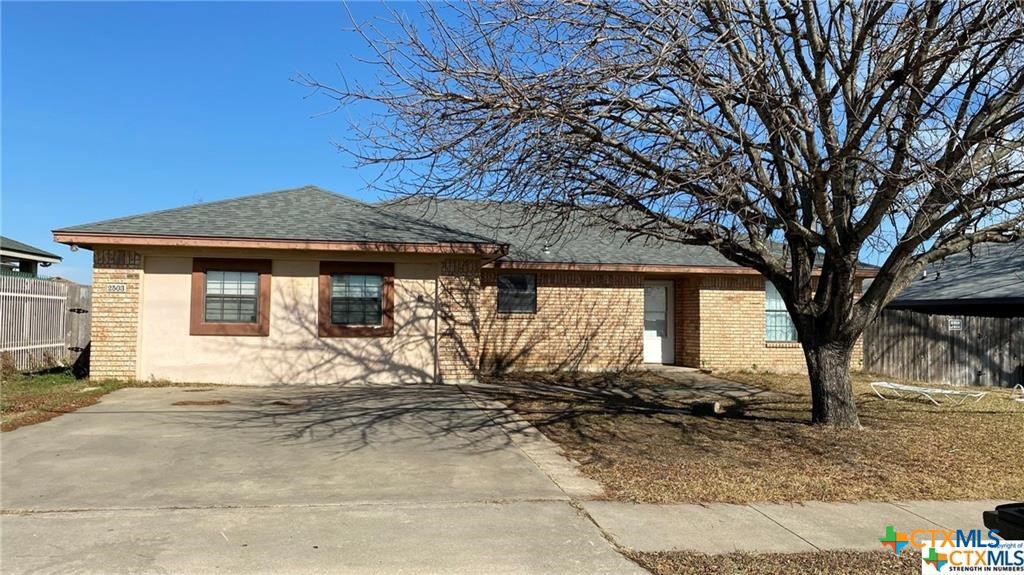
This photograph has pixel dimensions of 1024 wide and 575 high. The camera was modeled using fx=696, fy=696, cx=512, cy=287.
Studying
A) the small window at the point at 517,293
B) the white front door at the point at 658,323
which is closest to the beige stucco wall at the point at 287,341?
the small window at the point at 517,293

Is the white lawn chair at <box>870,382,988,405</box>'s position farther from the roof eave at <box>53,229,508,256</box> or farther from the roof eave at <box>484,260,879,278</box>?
the roof eave at <box>53,229,508,256</box>

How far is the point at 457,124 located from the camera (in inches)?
324

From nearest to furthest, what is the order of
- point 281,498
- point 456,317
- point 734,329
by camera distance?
point 281,498, point 456,317, point 734,329

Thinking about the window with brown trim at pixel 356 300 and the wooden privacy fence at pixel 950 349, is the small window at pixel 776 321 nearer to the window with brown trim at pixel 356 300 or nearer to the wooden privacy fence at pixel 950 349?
the wooden privacy fence at pixel 950 349

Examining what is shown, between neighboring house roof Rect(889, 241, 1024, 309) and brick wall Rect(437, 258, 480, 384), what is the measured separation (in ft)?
45.6

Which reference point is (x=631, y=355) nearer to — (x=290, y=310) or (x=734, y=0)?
(x=290, y=310)

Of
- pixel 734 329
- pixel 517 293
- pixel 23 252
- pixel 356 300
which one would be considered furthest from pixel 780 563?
pixel 23 252

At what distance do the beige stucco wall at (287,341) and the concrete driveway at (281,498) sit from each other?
10.2 feet

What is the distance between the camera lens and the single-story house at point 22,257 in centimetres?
2377

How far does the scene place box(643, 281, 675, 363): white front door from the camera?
59.9ft

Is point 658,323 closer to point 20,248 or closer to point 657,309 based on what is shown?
point 657,309

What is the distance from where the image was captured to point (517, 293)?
1644 centimetres

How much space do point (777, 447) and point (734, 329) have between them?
9.67 meters

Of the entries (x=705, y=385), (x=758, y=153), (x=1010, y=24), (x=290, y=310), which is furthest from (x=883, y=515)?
(x=290, y=310)
